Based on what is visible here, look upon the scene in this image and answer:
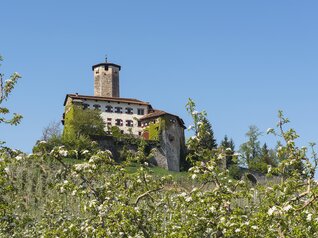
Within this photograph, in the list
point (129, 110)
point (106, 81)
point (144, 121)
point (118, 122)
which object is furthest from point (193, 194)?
point (106, 81)

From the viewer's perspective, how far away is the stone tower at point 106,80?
9075 cm

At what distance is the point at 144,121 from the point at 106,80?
16591 millimetres

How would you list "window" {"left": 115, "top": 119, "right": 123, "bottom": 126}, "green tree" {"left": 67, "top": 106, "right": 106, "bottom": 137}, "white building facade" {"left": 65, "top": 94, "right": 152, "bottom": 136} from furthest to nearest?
"window" {"left": 115, "top": 119, "right": 123, "bottom": 126} < "white building facade" {"left": 65, "top": 94, "right": 152, "bottom": 136} < "green tree" {"left": 67, "top": 106, "right": 106, "bottom": 137}

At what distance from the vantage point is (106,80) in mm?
91438

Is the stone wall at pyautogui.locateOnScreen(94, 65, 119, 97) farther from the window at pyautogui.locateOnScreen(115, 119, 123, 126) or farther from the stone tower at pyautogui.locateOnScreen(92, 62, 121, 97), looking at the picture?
the window at pyautogui.locateOnScreen(115, 119, 123, 126)

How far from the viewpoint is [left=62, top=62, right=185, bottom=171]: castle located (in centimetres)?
7312

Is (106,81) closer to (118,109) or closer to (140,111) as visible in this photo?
(118,109)

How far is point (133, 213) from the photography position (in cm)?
1009

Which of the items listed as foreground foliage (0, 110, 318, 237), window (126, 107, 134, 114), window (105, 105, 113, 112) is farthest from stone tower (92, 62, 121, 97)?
foreground foliage (0, 110, 318, 237)

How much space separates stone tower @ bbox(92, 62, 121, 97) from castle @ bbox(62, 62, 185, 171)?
1.37 ft

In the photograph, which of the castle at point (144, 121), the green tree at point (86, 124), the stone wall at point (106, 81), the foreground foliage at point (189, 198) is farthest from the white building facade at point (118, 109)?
the foreground foliage at point (189, 198)

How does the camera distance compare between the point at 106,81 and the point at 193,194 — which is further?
the point at 106,81

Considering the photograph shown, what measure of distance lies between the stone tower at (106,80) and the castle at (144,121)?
1.37ft

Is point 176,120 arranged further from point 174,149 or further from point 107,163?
point 107,163
